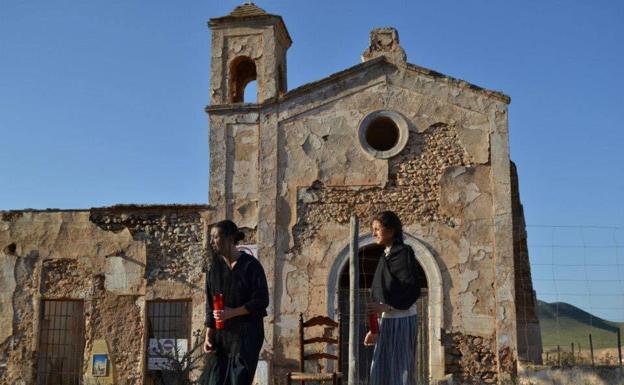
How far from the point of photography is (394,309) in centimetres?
625

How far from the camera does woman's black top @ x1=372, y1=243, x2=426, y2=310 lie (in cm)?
618

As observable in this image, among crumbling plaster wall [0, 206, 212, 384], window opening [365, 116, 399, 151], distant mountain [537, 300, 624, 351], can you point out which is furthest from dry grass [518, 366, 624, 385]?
distant mountain [537, 300, 624, 351]

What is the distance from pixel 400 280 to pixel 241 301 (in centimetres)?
130

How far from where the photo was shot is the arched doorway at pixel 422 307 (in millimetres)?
12156

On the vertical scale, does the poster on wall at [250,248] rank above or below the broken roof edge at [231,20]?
below

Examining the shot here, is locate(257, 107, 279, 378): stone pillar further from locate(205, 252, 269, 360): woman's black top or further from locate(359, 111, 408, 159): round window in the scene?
locate(205, 252, 269, 360): woman's black top

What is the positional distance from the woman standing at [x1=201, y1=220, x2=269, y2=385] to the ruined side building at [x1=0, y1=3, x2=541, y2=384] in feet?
20.0

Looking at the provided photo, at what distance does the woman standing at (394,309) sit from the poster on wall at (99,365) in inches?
312

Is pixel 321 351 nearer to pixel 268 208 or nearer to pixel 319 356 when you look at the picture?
pixel 319 356

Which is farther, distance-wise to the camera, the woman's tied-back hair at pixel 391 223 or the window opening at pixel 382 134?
the window opening at pixel 382 134

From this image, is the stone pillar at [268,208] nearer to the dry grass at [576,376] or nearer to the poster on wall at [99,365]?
the poster on wall at [99,365]

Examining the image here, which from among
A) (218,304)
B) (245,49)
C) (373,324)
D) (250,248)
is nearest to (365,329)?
(250,248)

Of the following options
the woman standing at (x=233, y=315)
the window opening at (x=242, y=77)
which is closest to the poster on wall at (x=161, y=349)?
the window opening at (x=242, y=77)

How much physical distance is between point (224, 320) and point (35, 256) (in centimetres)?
840
